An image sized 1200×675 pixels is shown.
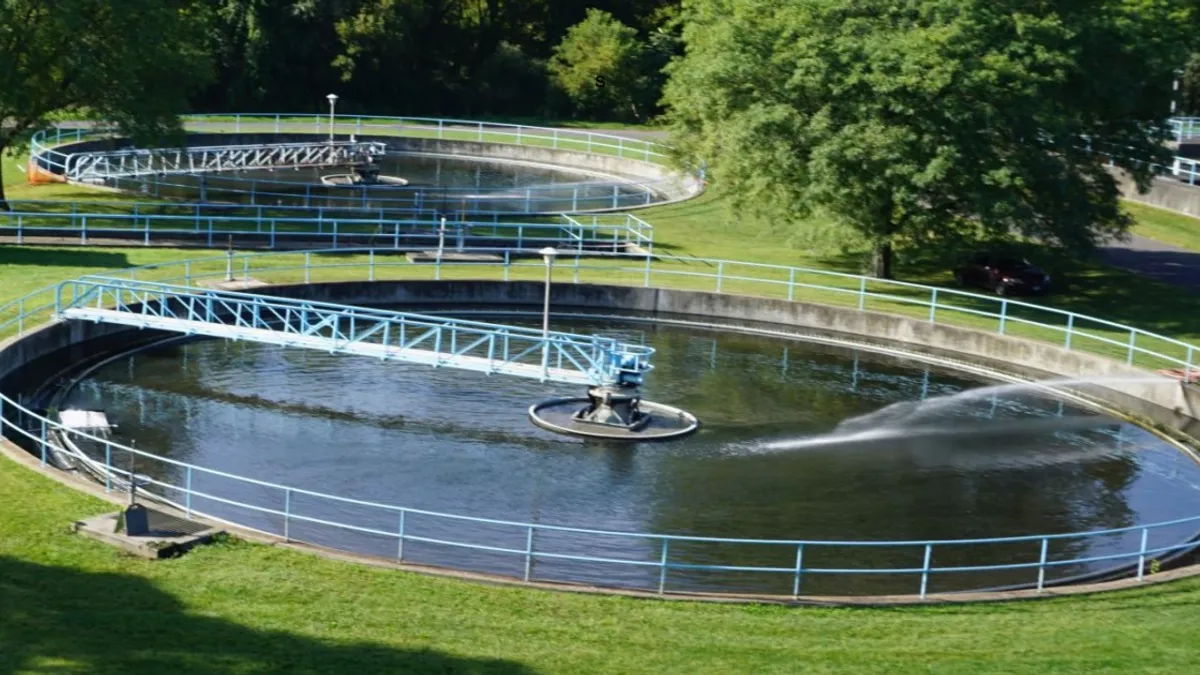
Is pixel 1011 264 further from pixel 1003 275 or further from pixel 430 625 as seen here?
pixel 430 625

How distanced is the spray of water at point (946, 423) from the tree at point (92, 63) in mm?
30444

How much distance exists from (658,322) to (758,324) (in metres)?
2.98

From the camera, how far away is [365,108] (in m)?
96.2

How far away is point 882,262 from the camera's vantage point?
5247 cm

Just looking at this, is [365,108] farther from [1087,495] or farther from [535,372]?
[1087,495]

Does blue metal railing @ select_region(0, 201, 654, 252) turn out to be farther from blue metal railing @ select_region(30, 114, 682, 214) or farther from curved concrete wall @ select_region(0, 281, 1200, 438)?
curved concrete wall @ select_region(0, 281, 1200, 438)

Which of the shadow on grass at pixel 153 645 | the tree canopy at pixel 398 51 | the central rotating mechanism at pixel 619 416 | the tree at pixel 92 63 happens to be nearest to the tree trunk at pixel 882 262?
the central rotating mechanism at pixel 619 416

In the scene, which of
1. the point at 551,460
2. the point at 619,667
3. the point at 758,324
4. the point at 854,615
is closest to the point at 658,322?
the point at 758,324

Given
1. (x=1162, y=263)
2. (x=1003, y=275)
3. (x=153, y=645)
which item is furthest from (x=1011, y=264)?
(x=153, y=645)

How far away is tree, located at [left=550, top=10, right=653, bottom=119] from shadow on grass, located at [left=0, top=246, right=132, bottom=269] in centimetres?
4790

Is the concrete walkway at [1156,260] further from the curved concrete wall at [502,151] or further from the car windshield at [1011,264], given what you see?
the curved concrete wall at [502,151]

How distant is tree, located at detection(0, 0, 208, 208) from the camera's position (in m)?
53.9

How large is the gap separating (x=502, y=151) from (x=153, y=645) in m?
65.2

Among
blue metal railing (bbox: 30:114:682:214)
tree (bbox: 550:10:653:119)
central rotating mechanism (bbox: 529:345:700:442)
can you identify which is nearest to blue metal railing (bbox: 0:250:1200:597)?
central rotating mechanism (bbox: 529:345:700:442)
